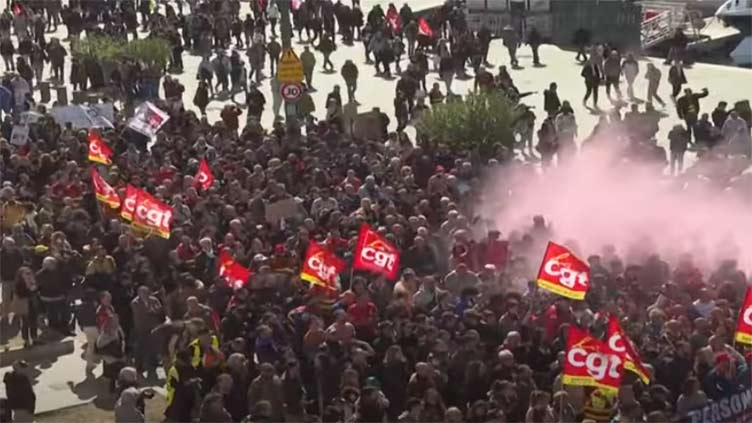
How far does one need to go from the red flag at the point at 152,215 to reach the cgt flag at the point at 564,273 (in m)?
5.12

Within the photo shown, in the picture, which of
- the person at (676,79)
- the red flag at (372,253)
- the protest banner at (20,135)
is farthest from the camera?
the person at (676,79)

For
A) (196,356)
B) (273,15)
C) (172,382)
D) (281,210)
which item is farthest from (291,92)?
(273,15)

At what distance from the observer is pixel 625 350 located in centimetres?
1345

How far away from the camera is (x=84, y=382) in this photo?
17.1 metres

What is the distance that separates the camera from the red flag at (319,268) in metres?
16.7

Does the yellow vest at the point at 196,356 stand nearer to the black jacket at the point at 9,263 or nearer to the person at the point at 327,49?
the black jacket at the point at 9,263

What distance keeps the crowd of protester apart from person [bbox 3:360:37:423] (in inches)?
0.8

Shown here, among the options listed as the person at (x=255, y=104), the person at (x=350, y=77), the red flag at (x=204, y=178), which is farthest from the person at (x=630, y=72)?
the red flag at (x=204, y=178)

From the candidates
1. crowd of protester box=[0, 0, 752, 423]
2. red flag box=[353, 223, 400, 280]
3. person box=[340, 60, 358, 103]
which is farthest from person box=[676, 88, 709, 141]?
red flag box=[353, 223, 400, 280]

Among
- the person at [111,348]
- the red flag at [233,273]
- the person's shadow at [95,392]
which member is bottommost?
the person's shadow at [95,392]

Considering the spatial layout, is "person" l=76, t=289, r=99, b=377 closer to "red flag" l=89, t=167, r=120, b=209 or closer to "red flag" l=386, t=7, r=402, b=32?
"red flag" l=89, t=167, r=120, b=209

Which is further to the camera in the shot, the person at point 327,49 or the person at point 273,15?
the person at point 273,15

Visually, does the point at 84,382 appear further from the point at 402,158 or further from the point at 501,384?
the point at 402,158

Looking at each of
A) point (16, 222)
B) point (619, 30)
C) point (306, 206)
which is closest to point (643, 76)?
point (619, 30)
